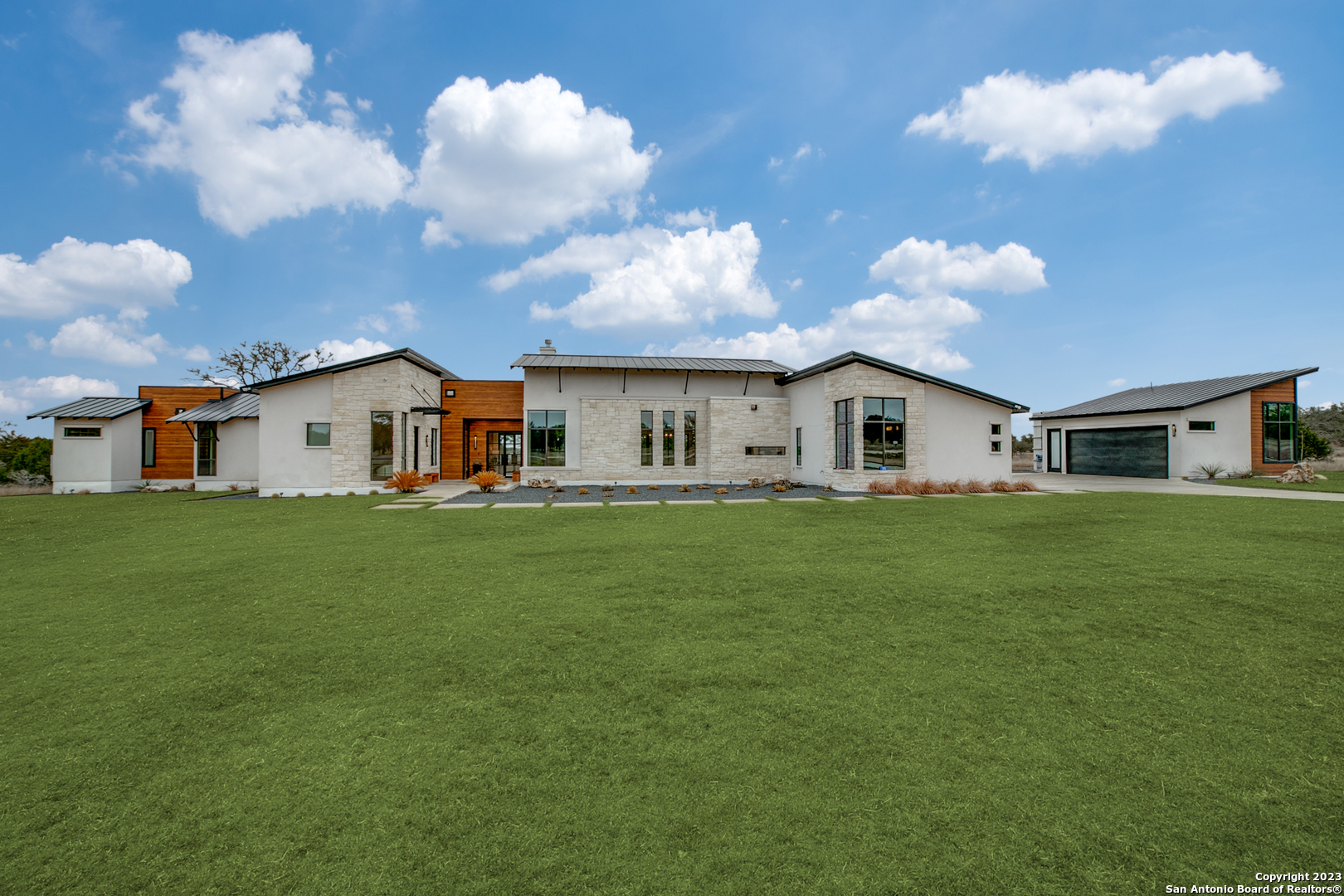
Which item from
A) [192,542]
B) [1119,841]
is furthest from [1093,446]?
[192,542]

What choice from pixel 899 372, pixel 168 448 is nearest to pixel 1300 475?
pixel 899 372

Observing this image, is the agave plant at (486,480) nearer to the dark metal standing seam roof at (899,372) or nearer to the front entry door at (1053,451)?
the dark metal standing seam roof at (899,372)

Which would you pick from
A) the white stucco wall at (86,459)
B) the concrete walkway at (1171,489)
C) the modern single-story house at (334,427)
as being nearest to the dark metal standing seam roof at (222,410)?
the white stucco wall at (86,459)

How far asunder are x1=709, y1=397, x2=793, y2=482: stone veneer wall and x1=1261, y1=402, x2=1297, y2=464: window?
A: 1917cm

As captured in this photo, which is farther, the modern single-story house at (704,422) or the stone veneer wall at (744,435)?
the stone veneer wall at (744,435)

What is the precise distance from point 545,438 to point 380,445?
5.34m

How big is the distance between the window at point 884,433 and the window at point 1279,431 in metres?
16.9

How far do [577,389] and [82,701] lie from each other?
1747 centimetres

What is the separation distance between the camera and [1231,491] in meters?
16.0

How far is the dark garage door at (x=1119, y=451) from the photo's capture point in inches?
886

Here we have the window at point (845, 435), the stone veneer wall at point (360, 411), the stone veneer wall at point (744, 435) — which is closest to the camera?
the window at point (845, 435)

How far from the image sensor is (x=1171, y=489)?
693 inches

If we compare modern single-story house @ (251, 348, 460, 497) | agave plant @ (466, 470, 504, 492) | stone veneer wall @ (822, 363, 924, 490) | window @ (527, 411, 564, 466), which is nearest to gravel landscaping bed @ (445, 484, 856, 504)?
agave plant @ (466, 470, 504, 492)

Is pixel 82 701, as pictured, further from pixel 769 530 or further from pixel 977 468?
pixel 977 468
